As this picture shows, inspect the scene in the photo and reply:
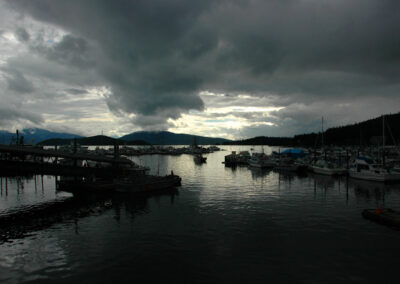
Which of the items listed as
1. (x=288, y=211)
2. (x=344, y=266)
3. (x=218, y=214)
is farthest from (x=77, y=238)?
(x=288, y=211)

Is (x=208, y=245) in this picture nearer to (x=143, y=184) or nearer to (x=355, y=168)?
(x=143, y=184)

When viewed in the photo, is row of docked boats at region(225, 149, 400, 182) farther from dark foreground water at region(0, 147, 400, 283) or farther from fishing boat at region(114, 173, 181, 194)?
fishing boat at region(114, 173, 181, 194)

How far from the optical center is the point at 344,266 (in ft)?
59.1

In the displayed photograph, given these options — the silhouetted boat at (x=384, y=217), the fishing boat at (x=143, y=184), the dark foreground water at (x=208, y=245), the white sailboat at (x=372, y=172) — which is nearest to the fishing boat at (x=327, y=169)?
the white sailboat at (x=372, y=172)

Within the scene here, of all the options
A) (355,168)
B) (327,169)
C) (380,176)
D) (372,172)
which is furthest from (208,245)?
(327,169)

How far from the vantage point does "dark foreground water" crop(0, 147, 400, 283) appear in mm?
17000

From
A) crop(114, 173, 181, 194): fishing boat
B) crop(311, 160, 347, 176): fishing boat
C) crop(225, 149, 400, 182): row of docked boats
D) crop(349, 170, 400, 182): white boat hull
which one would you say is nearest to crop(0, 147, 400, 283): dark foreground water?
crop(114, 173, 181, 194): fishing boat

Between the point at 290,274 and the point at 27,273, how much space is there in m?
18.3

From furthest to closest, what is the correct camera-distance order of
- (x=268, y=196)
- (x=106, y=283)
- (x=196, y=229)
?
(x=268, y=196) < (x=196, y=229) < (x=106, y=283)

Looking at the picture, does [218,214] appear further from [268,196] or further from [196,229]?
[268,196]

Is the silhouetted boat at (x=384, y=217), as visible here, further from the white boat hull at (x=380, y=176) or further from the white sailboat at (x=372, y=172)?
the white sailboat at (x=372, y=172)

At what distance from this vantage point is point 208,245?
70.2 ft

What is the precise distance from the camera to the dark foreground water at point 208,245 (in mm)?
17000

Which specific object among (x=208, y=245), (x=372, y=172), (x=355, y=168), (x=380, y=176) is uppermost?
(x=355, y=168)
